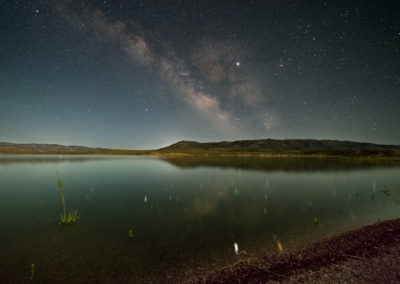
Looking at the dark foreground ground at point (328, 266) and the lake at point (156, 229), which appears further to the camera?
the lake at point (156, 229)

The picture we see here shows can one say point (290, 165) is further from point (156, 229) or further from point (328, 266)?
point (328, 266)

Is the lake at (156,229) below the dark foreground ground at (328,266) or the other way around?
below

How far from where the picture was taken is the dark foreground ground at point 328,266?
6859 mm

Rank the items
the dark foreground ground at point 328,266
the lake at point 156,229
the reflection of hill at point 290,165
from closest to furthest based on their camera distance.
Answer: the dark foreground ground at point 328,266 → the lake at point 156,229 → the reflection of hill at point 290,165

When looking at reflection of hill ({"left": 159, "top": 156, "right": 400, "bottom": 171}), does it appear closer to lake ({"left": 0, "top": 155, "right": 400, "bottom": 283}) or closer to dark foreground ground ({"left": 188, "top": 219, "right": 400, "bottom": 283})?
lake ({"left": 0, "top": 155, "right": 400, "bottom": 283})

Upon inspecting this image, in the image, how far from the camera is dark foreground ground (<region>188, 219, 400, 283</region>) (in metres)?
6.86

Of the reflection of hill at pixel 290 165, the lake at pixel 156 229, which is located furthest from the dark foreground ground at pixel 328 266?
the reflection of hill at pixel 290 165

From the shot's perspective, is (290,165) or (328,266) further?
(290,165)

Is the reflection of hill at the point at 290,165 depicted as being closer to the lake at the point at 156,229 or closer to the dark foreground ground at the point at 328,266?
the lake at the point at 156,229

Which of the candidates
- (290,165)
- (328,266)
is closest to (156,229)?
(328,266)

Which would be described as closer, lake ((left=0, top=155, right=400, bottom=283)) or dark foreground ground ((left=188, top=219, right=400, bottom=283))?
dark foreground ground ((left=188, top=219, right=400, bottom=283))

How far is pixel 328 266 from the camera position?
25.0 ft

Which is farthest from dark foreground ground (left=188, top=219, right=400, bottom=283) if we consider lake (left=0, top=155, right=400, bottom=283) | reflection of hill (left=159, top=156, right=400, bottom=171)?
reflection of hill (left=159, top=156, right=400, bottom=171)

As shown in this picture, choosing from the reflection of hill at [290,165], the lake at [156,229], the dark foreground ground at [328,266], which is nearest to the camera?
the dark foreground ground at [328,266]
